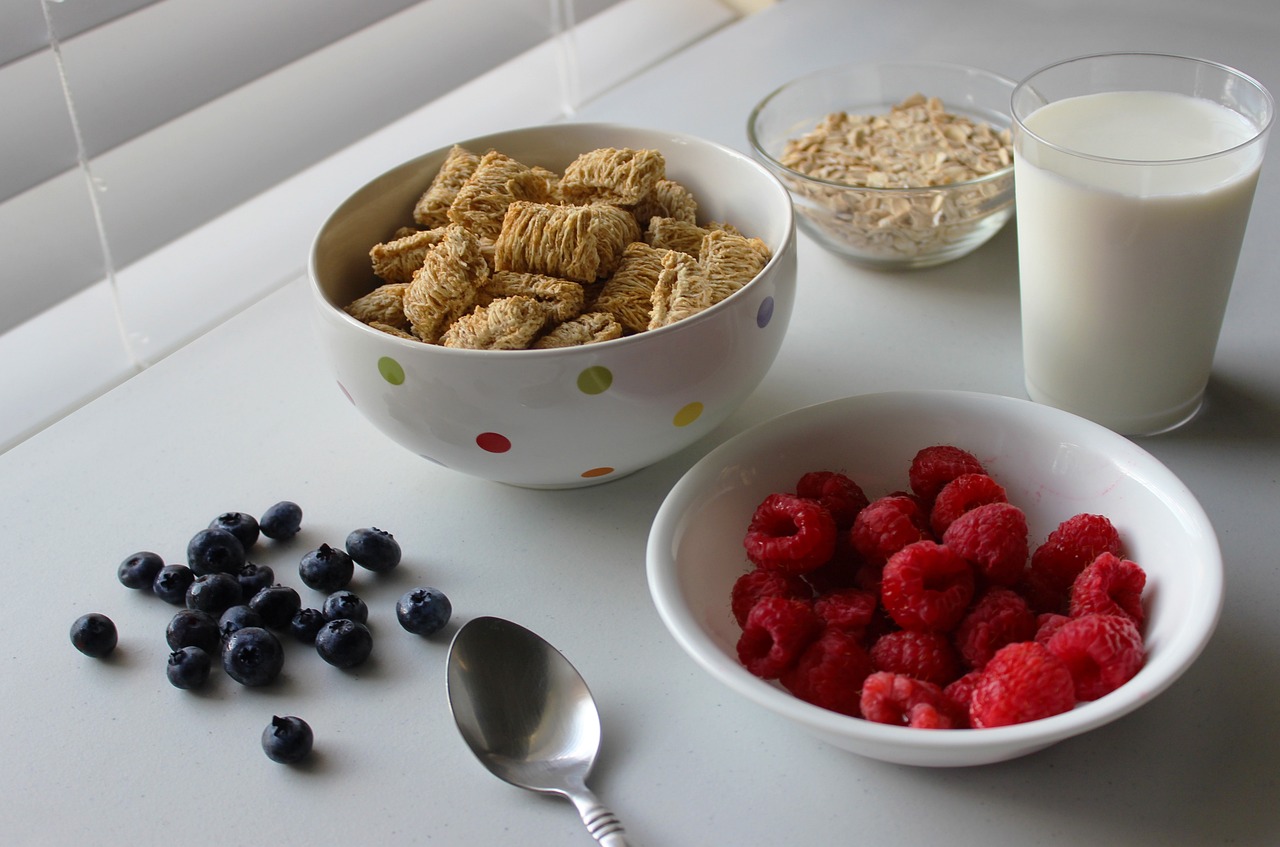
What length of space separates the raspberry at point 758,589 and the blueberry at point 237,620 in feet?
1.06

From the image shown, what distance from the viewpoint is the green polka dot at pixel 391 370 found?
763 millimetres

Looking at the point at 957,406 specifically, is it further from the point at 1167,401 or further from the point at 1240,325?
the point at 1240,325

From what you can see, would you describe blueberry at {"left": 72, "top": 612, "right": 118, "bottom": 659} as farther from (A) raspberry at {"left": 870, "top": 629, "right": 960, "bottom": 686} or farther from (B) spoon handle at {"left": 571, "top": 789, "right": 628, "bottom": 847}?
(A) raspberry at {"left": 870, "top": 629, "right": 960, "bottom": 686}

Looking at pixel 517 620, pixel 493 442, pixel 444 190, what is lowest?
pixel 517 620

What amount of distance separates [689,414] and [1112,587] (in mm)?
296

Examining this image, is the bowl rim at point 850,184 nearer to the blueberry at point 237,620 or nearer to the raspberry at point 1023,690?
the raspberry at point 1023,690

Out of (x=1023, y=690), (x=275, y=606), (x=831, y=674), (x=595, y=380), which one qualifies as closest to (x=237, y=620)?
(x=275, y=606)

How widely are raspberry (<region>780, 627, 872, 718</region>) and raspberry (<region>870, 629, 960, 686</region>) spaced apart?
0.04ft

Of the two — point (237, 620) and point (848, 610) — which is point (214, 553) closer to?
point (237, 620)

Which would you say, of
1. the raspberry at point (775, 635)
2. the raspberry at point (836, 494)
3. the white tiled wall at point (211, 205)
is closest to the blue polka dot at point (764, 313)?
the raspberry at point (836, 494)

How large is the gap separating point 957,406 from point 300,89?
35.2 inches

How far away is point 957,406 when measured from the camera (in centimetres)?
79

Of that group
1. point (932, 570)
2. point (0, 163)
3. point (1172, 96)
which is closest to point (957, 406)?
point (932, 570)

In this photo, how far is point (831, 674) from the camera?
64 cm
